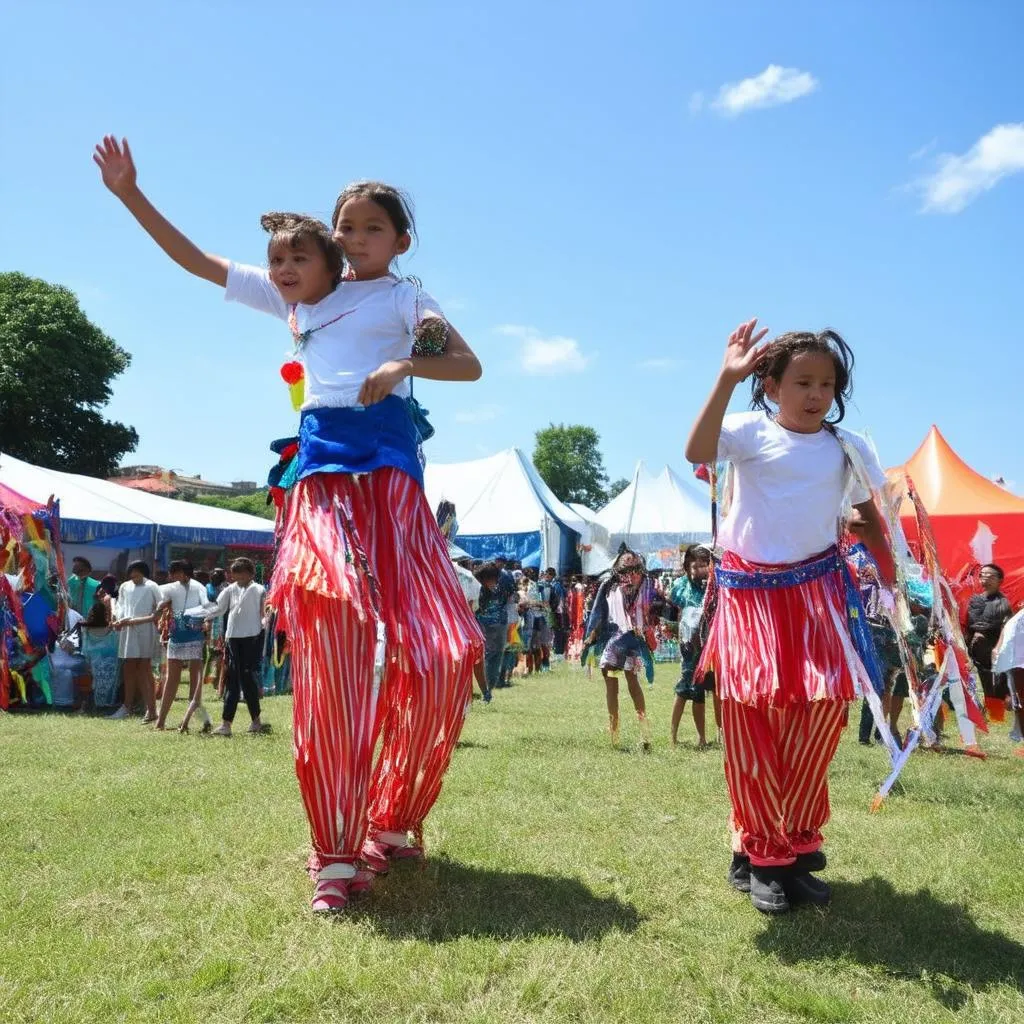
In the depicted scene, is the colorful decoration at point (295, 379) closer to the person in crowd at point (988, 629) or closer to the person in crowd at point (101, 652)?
the person in crowd at point (988, 629)

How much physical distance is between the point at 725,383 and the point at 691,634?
541cm

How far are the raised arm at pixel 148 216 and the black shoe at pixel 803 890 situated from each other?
290 cm

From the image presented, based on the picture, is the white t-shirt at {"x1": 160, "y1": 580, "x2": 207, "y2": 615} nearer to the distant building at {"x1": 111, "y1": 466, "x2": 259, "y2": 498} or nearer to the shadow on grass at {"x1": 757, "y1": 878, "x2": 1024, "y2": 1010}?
the shadow on grass at {"x1": 757, "y1": 878, "x2": 1024, "y2": 1010}

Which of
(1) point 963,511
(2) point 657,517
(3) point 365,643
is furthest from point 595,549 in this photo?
(3) point 365,643

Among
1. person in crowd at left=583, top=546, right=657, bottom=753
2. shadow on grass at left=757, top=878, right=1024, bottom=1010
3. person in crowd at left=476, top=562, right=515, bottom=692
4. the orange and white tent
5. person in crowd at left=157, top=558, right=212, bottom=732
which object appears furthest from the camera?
the orange and white tent

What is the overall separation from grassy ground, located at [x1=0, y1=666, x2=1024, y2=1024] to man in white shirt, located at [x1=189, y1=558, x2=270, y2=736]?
3.36 meters

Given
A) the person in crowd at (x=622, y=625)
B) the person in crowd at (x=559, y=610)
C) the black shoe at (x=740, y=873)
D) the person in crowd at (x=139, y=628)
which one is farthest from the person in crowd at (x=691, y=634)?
the person in crowd at (x=559, y=610)

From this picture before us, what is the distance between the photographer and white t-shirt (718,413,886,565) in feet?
10.9

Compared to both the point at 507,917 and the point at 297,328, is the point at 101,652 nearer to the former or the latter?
the point at 297,328

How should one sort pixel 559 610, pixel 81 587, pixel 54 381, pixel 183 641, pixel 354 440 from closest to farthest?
pixel 354 440
pixel 183 641
pixel 81 587
pixel 559 610
pixel 54 381

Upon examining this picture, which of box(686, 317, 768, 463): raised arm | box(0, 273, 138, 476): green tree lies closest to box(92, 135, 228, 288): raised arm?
box(686, 317, 768, 463): raised arm

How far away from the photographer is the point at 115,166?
3.32 metres

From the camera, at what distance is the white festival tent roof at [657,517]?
25328 millimetres

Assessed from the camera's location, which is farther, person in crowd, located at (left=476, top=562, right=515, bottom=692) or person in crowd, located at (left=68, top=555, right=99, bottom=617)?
person in crowd, located at (left=68, top=555, right=99, bottom=617)
